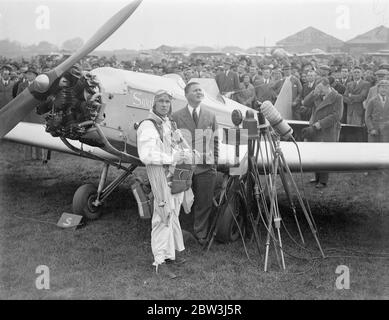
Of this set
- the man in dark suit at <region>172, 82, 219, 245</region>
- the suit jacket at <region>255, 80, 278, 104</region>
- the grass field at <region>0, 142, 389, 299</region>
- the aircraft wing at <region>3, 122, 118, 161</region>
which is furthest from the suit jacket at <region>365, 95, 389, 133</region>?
the aircraft wing at <region>3, 122, 118, 161</region>

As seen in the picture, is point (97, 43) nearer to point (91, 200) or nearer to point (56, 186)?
point (91, 200)

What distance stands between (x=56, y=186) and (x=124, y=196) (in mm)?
1682

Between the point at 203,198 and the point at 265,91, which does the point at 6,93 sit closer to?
the point at 265,91

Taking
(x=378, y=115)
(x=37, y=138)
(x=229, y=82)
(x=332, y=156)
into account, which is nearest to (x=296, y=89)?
(x=229, y=82)

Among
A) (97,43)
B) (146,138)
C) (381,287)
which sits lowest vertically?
(381,287)

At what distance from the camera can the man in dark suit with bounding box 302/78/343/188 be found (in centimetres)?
867

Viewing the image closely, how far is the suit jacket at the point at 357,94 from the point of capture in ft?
36.2

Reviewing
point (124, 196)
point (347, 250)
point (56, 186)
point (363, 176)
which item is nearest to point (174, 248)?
point (347, 250)

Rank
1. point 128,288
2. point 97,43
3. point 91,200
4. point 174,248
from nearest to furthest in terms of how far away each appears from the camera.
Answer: point 128,288, point 174,248, point 97,43, point 91,200

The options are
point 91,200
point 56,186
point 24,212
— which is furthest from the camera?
point 56,186

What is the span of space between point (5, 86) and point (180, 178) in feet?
29.6

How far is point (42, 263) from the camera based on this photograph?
5.39 meters

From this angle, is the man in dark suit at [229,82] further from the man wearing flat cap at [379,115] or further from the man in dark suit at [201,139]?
the man in dark suit at [201,139]

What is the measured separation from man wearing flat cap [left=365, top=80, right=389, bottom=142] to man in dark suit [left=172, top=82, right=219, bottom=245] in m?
4.47
